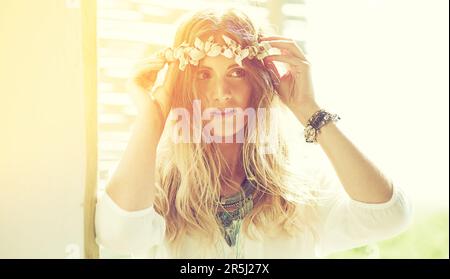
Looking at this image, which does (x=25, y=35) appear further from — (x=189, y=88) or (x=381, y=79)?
(x=381, y=79)

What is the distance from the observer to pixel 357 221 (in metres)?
1.42

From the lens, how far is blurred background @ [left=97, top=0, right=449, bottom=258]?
141 cm

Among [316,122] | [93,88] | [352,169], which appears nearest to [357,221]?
[352,169]

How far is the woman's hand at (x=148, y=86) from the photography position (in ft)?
4.58

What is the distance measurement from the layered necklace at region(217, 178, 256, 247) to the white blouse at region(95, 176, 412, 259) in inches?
0.9

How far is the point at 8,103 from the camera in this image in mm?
1359

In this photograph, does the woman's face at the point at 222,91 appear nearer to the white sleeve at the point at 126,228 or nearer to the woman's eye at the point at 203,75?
the woman's eye at the point at 203,75

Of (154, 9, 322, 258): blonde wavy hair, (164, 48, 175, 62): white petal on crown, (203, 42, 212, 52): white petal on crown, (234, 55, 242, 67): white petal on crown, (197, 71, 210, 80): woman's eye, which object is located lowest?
(154, 9, 322, 258): blonde wavy hair

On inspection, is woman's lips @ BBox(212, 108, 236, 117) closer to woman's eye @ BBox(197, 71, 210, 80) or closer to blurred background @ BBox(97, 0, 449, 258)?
woman's eye @ BBox(197, 71, 210, 80)

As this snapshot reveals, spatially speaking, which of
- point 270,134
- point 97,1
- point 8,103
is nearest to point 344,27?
point 270,134

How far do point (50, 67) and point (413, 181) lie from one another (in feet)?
3.38

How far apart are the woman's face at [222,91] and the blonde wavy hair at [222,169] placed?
20 millimetres

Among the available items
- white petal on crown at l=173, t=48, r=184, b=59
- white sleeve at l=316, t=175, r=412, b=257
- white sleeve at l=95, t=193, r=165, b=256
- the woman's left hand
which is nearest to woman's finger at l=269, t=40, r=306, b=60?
the woman's left hand

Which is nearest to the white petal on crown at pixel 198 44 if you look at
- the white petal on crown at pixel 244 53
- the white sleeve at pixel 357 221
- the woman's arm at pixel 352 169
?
the white petal on crown at pixel 244 53
